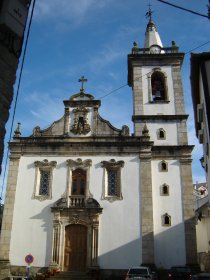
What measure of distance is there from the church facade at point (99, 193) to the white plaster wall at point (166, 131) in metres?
0.07

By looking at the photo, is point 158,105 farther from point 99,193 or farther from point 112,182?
point 99,193

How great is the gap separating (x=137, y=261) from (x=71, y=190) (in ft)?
19.7

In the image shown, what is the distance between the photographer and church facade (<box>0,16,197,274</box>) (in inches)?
817

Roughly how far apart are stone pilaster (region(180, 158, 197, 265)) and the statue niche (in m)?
6.94

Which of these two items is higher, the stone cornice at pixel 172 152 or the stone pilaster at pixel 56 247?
the stone cornice at pixel 172 152

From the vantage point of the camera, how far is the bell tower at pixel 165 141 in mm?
21062

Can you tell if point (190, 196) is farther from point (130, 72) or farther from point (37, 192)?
point (130, 72)

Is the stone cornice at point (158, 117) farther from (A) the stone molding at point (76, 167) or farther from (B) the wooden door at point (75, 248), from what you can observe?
(B) the wooden door at point (75, 248)

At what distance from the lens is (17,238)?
21.2 metres

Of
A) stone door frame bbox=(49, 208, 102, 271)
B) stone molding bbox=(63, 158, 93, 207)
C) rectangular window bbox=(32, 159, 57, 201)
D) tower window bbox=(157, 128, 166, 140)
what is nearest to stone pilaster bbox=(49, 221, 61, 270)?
stone door frame bbox=(49, 208, 102, 271)

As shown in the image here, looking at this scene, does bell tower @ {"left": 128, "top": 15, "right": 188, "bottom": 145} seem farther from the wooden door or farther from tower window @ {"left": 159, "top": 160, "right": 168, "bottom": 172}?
the wooden door

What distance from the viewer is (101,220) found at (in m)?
21.4

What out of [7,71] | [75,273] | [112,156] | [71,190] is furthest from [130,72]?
[7,71]

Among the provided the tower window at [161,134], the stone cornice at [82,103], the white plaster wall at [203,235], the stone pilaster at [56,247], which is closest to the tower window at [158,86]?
the tower window at [161,134]
